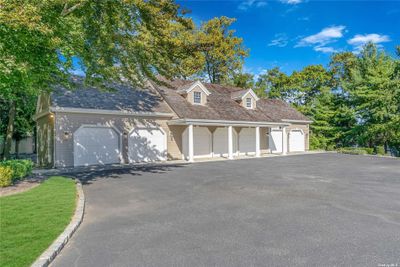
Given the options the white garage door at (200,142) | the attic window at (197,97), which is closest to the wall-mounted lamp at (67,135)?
the white garage door at (200,142)

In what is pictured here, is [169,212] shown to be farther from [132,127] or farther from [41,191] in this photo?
[132,127]

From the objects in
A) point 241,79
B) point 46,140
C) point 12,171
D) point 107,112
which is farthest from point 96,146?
point 241,79

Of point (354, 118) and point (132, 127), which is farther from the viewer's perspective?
point (354, 118)

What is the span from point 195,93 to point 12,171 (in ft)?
50.3

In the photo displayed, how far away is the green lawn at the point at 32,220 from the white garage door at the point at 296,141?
945 inches

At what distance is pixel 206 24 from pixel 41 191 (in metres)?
31.3

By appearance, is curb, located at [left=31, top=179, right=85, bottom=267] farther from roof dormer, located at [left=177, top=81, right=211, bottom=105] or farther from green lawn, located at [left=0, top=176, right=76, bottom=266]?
roof dormer, located at [left=177, top=81, right=211, bottom=105]

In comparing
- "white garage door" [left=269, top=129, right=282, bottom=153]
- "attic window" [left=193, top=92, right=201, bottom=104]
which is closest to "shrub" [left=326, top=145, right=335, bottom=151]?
"white garage door" [left=269, top=129, right=282, bottom=153]

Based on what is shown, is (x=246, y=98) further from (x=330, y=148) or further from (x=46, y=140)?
(x=46, y=140)

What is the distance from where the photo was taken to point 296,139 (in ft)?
95.8

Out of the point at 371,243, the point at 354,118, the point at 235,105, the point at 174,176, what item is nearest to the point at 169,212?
the point at 371,243

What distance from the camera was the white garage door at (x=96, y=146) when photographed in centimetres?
1680

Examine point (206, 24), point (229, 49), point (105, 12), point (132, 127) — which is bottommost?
point (132, 127)

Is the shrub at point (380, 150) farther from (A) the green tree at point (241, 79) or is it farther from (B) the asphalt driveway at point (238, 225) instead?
(B) the asphalt driveway at point (238, 225)
